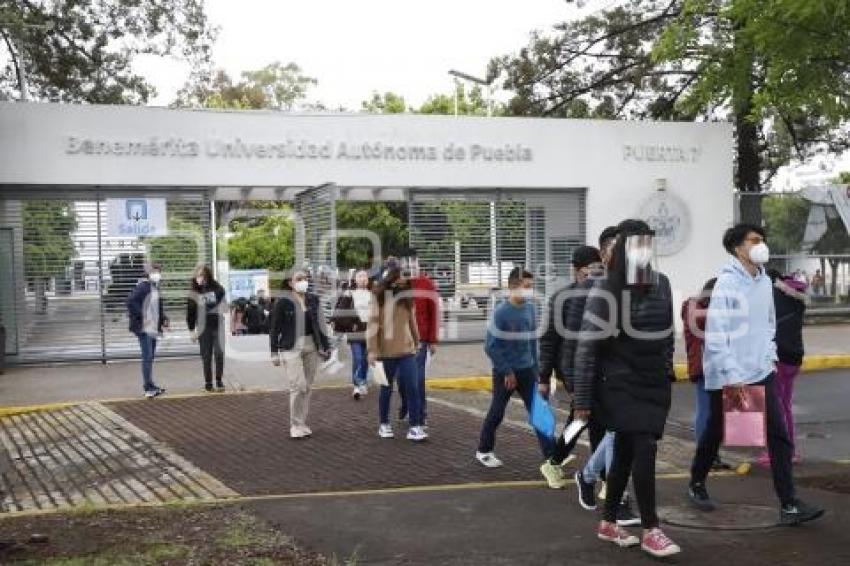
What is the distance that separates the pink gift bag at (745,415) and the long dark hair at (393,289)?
3635 millimetres

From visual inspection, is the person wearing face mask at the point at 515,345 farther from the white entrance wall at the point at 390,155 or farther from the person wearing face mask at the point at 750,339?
the white entrance wall at the point at 390,155

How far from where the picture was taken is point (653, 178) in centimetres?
1942

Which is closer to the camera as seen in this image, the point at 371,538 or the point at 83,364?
the point at 371,538

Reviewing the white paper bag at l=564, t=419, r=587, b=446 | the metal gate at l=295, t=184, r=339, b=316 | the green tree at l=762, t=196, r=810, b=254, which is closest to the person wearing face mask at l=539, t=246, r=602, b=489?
the white paper bag at l=564, t=419, r=587, b=446

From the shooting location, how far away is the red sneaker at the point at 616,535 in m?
5.68

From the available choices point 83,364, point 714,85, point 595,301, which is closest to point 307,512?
point 595,301

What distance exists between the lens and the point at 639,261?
17.9ft

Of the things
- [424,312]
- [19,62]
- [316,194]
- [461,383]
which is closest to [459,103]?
[19,62]

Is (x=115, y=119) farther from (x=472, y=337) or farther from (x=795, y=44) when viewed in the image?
(x=795, y=44)

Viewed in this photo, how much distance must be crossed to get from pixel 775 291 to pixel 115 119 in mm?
11983

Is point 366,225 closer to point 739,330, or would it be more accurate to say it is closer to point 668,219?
point 668,219

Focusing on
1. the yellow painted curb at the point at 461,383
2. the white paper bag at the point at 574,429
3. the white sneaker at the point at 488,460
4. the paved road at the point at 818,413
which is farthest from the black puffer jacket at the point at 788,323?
the yellow painted curb at the point at 461,383

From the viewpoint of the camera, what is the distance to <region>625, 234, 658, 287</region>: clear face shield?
546 cm

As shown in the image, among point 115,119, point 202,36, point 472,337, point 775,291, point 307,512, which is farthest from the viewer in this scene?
point 202,36
